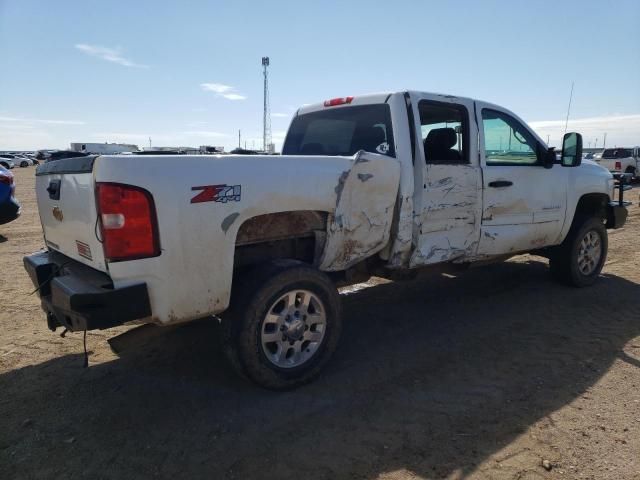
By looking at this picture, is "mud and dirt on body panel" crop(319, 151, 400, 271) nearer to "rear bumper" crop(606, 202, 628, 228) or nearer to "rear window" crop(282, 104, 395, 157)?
"rear window" crop(282, 104, 395, 157)

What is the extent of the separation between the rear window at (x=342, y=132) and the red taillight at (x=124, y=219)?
209 cm

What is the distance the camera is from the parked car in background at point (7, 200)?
8.22 meters

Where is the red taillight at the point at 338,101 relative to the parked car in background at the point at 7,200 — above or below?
above

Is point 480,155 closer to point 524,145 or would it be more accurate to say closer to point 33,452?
point 524,145

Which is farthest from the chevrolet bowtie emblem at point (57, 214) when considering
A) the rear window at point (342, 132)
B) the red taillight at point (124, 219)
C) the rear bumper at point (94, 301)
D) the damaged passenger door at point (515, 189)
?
the damaged passenger door at point (515, 189)

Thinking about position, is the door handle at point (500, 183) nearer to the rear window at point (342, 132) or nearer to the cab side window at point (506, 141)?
the cab side window at point (506, 141)

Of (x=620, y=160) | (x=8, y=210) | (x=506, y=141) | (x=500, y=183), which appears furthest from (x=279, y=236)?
(x=620, y=160)

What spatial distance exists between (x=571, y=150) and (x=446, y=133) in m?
1.63

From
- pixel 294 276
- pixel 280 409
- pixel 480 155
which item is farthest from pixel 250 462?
pixel 480 155

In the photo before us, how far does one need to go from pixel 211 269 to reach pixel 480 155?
9.41ft

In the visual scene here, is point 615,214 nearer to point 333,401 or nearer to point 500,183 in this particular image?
point 500,183

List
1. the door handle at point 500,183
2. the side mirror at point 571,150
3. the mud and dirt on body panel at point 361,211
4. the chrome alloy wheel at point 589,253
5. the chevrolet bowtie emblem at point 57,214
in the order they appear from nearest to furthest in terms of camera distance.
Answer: the chevrolet bowtie emblem at point 57,214 → the mud and dirt on body panel at point 361,211 → the door handle at point 500,183 → the side mirror at point 571,150 → the chrome alloy wheel at point 589,253

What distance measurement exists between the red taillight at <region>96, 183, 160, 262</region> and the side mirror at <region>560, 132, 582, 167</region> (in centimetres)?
441

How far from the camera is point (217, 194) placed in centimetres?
280
